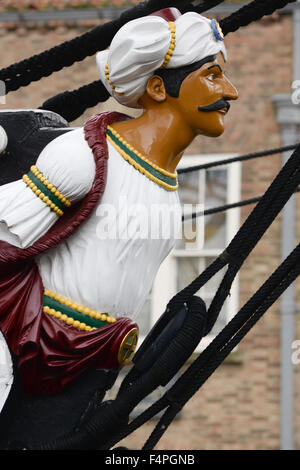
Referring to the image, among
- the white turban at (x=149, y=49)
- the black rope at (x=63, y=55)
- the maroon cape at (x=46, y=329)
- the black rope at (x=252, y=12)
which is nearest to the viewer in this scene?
the maroon cape at (x=46, y=329)

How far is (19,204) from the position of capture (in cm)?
217

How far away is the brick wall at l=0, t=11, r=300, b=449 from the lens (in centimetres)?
759

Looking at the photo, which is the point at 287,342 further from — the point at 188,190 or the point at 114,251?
the point at 114,251

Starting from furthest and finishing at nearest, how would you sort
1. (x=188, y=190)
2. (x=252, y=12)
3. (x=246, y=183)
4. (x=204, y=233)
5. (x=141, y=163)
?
(x=188, y=190) → (x=246, y=183) → (x=204, y=233) → (x=252, y=12) → (x=141, y=163)

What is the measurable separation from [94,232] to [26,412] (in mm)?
364

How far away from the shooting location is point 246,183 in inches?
311

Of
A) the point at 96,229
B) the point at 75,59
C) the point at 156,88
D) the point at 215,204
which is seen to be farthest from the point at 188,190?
the point at 96,229

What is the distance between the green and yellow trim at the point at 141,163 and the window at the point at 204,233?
215 inches

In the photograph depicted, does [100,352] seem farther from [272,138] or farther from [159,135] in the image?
[272,138]

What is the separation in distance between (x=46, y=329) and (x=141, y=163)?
0.37 metres

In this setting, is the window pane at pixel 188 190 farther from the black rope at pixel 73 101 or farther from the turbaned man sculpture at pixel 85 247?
the turbaned man sculpture at pixel 85 247

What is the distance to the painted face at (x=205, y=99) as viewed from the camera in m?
2.27

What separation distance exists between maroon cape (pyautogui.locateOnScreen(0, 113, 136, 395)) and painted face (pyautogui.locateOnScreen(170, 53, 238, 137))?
21 centimetres

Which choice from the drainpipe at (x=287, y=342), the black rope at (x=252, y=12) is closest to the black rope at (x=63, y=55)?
the black rope at (x=252, y=12)
